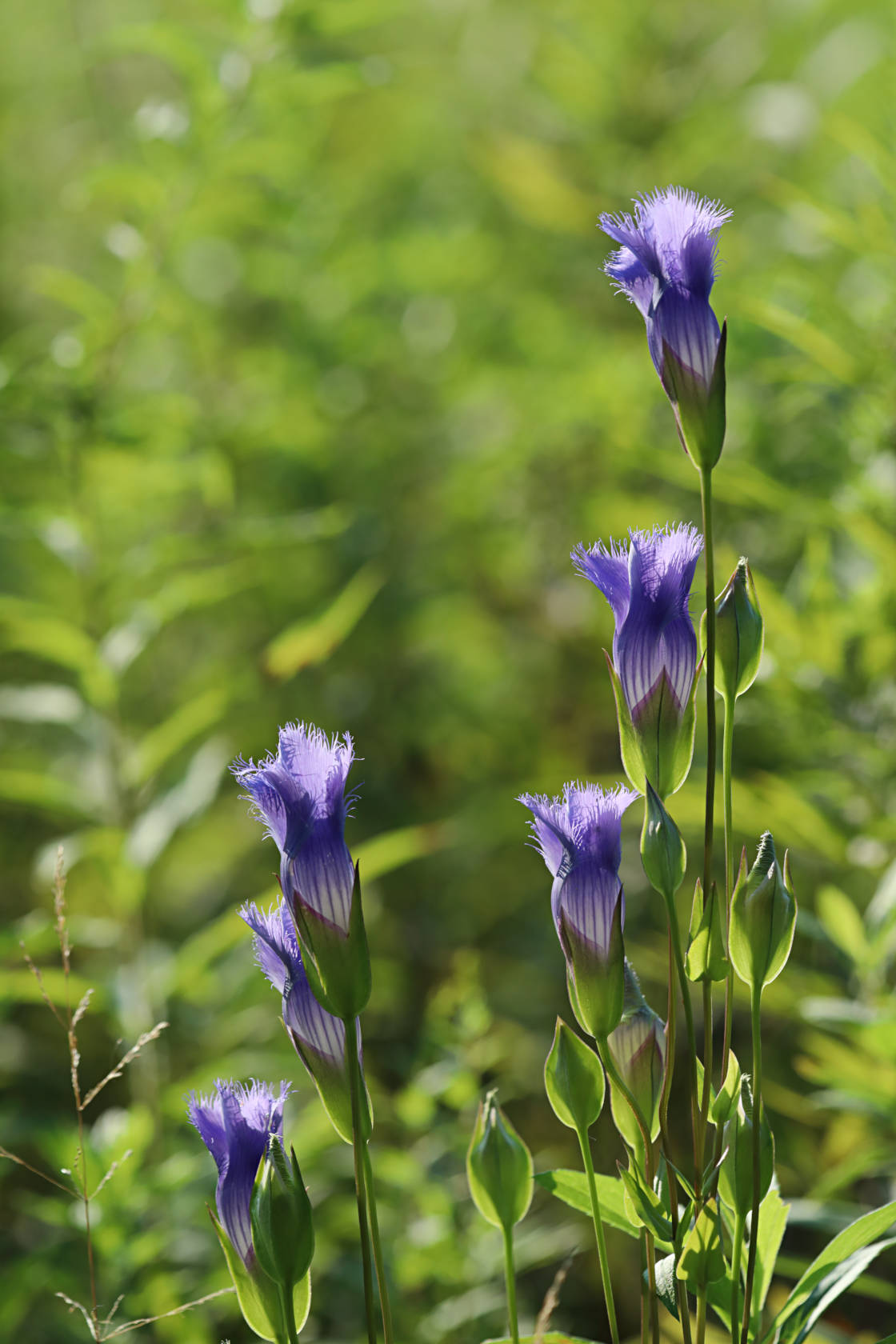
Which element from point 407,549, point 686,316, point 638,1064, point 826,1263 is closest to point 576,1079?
point 638,1064

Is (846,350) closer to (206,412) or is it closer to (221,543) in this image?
(221,543)

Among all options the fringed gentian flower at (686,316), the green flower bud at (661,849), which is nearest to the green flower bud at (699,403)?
the fringed gentian flower at (686,316)

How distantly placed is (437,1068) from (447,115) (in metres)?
1.81

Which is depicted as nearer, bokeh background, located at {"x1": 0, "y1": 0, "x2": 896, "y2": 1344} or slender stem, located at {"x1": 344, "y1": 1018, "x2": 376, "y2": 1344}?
slender stem, located at {"x1": 344, "y1": 1018, "x2": 376, "y2": 1344}

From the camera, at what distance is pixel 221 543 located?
0.92 m

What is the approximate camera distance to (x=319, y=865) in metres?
0.37

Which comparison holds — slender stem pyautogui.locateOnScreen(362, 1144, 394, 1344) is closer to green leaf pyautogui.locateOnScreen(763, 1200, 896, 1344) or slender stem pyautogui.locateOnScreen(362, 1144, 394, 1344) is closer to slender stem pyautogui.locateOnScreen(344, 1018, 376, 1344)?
slender stem pyautogui.locateOnScreen(344, 1018, 376, 1344)

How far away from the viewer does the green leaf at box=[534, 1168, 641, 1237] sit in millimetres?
423

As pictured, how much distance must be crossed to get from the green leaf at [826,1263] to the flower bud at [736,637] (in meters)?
0.20

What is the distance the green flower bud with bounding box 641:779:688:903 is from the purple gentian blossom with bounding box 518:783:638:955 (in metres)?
0.01

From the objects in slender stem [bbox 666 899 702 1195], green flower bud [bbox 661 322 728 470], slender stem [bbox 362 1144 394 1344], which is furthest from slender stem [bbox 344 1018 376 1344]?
green flower bud [bbox 661 322 728 470]

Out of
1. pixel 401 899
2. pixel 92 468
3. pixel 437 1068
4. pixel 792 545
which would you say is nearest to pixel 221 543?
pixel 92 468

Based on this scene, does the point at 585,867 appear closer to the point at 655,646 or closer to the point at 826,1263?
the point at 655,646

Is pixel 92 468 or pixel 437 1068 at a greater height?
pixel 92 468
